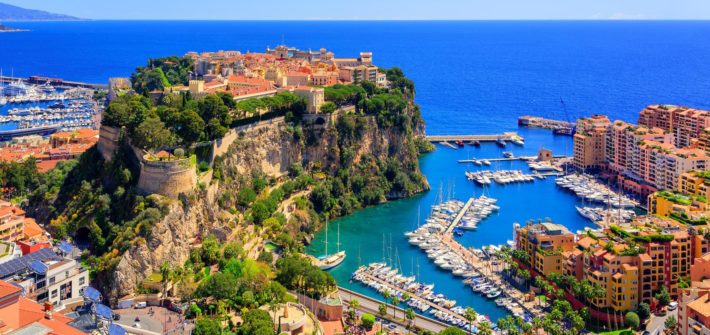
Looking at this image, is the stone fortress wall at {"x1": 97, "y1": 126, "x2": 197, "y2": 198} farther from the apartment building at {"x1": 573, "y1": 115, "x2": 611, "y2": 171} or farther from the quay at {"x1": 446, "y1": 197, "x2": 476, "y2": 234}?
the apartment building at {"x1": 573, "y1": 115, "x2": 611, "y2": 171}

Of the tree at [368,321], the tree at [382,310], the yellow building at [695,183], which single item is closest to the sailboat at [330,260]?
the tree at [382,310]

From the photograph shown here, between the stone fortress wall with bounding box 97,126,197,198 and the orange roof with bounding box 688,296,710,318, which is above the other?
the stone fortress wall with bounding box 97,126,197,198

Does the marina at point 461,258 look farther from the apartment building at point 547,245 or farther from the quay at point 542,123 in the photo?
the quay at point 542,123

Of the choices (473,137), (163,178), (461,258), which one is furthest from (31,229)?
(473,137)

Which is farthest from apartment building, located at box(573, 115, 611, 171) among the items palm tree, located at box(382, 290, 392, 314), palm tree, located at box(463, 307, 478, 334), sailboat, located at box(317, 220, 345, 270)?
palm tree, located at box(463, 307, 478, 334)

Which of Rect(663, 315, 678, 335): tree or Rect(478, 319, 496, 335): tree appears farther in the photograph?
Rect(663, 315, 678, 335): tree

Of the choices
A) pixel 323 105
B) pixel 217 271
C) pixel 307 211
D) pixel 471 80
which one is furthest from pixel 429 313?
pixel 471 80

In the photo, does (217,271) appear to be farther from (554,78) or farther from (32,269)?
(554,78)
